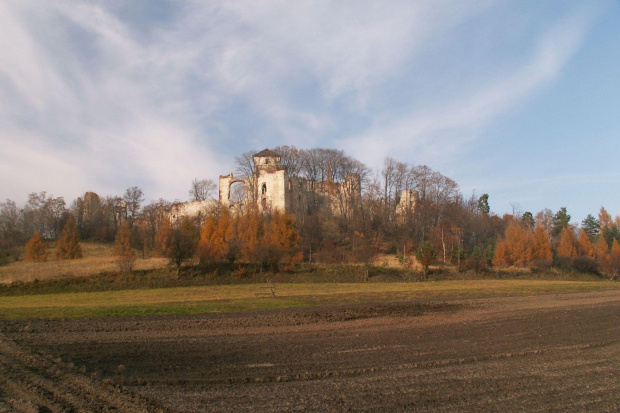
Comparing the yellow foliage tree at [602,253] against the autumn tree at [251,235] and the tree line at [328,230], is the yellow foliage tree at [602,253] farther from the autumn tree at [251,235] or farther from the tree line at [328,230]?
the autumn tree at [251,235]

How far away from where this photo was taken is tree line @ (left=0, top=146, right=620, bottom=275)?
4162cm

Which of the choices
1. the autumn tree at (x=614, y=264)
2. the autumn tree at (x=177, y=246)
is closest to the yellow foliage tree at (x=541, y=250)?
the autumn tree at (x=614, y=264)

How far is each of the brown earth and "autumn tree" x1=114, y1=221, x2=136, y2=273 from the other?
20.6 metres

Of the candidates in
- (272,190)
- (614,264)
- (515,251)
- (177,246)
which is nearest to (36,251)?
(177,246)

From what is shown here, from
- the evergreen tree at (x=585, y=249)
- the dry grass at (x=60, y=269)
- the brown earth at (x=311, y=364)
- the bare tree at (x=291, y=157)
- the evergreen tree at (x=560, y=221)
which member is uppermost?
the bare tree at (x=291, y=157)

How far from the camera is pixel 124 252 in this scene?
40.7m

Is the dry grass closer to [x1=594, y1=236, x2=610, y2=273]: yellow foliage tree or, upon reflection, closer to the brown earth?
the brown earth

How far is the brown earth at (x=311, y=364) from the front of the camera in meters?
6.89

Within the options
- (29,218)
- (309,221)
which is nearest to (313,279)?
(309,221)

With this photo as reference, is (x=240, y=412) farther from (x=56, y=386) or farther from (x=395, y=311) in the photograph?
(x=395, y=311)

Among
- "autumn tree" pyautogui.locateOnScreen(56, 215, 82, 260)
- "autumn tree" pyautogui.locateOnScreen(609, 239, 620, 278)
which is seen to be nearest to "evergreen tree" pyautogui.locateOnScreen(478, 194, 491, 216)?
"autumn tree" pyautogui.locateOnScreen(609, 239, 620, 278)

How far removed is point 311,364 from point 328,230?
44780mm

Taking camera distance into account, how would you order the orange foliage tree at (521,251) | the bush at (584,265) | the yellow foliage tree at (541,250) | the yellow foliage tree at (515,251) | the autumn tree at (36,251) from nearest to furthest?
the autumn tree at (36,251) < the yellow foliage tree at (515,251) < the orange foliage tree at (521,251) < the yellow foliage tree at (541,250) < the bush at (584,265)

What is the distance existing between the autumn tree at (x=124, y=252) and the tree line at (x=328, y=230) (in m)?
0.47
